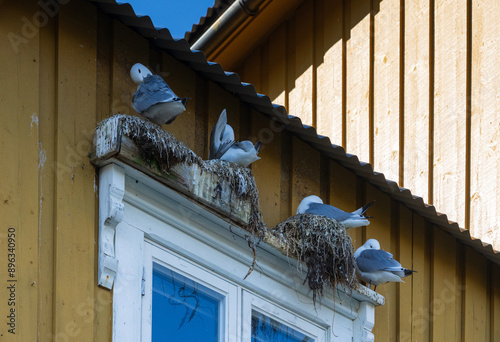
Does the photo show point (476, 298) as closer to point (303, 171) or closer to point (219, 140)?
point (303, 171)

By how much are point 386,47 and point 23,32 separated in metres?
5.12

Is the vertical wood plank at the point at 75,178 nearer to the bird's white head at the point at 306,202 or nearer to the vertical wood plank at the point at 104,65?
the vertical wood plank at the point at 104,65

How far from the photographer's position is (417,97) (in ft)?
32.6

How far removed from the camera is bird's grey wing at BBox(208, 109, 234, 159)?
21.6 feet

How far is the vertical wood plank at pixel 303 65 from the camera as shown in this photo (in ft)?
35.5

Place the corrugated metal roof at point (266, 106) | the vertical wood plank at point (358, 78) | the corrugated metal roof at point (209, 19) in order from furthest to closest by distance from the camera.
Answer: the corrugated metal roof at point (209, 19), the vertical wood plank at point (358, 78), the corrugated metal roof at point (266, 106)

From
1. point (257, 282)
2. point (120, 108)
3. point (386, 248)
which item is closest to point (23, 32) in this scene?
point (120, 108)

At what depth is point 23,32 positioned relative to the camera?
Result: 577 centimetres

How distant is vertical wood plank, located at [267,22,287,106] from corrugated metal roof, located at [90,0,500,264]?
10.7ft

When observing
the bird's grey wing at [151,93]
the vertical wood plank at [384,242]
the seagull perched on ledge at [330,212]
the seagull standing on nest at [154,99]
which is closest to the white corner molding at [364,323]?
the vertical wood plank at [384,242]

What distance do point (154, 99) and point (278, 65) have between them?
17.2 feet

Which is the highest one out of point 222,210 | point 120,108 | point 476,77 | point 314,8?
point 314,8

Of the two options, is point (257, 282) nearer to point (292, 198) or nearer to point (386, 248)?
point (292, 198)

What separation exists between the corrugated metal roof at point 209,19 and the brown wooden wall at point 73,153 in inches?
126
